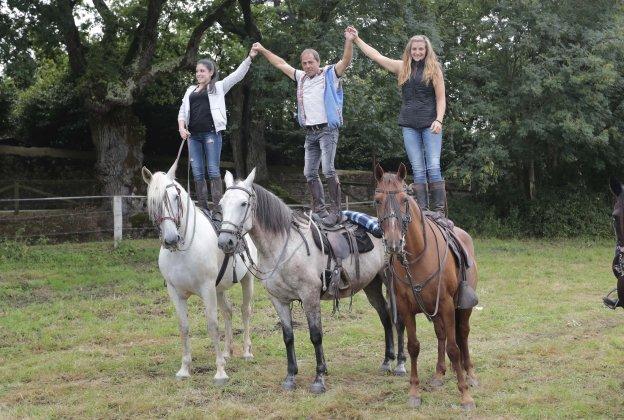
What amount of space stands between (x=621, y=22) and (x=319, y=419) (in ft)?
55.7

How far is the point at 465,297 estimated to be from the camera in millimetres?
6336

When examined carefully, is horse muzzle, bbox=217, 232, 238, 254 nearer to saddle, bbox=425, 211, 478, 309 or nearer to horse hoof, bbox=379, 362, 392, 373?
saddle, bbox=425, 211, 478, 309

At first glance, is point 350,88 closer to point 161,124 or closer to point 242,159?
point 242,159

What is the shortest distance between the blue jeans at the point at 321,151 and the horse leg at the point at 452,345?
6.78 ft

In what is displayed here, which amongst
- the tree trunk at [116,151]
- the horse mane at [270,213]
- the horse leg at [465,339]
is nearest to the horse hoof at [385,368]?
the horse leg at [465,339]

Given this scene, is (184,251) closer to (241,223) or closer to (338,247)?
(241,223)

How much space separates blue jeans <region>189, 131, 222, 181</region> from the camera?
311 inches

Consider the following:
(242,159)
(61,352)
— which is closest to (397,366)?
(61,352)

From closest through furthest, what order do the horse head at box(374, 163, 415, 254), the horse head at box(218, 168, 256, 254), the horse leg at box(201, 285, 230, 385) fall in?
the horse head at box(374, 163, 415, 254), the horse head at box(218, 168, 256, 254), the horse leg at box(201, 285, 230, 385)

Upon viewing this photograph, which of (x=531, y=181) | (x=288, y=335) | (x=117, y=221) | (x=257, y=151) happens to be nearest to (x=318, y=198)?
(x=288, y=335)

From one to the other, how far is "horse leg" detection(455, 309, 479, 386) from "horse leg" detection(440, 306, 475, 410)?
2.08 ft

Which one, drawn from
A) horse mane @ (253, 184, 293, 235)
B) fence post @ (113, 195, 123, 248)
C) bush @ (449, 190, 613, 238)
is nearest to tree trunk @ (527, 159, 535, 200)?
bush @ (449, 190, 613, 238)

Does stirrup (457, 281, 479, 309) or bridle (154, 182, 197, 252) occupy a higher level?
bridle (154, 182, 197, 252)

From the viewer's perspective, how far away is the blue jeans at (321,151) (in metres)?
7.34
